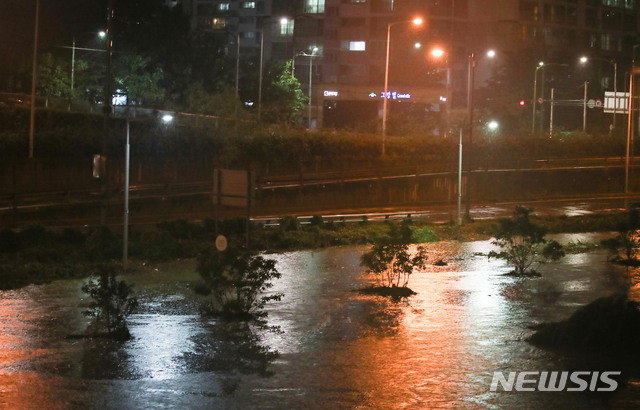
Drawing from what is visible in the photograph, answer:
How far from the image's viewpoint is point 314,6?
84.6 meters

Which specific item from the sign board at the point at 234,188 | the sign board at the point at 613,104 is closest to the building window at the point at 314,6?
the sign board at the point at 613,104

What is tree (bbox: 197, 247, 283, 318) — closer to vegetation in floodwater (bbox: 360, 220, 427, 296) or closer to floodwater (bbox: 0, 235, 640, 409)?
floodwater (bbox: 0, 235, 640, 409)

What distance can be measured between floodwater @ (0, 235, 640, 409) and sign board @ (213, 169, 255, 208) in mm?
3198

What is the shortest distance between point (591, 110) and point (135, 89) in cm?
5554

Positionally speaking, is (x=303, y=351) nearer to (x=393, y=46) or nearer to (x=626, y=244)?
(x=626, y=244)

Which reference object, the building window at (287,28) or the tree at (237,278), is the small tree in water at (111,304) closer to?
the tree at (237,278)

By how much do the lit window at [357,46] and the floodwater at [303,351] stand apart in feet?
214

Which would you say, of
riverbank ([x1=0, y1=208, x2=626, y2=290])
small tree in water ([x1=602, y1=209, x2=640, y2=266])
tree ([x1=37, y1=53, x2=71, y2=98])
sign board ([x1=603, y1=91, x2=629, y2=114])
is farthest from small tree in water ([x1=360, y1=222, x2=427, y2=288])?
sign board ([x1=603, y1=91, x2=629, y2=114])

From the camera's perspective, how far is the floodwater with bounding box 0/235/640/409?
9.52 metres

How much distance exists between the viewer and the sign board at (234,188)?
832 inches

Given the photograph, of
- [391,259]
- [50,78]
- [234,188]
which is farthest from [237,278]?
[50,78]

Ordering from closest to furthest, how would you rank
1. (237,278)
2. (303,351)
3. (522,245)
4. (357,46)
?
(303,351)
(237,278)
(522,245)
(357,46)

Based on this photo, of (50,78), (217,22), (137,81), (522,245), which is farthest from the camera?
(217,22)

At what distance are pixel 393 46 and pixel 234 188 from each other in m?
62.6
